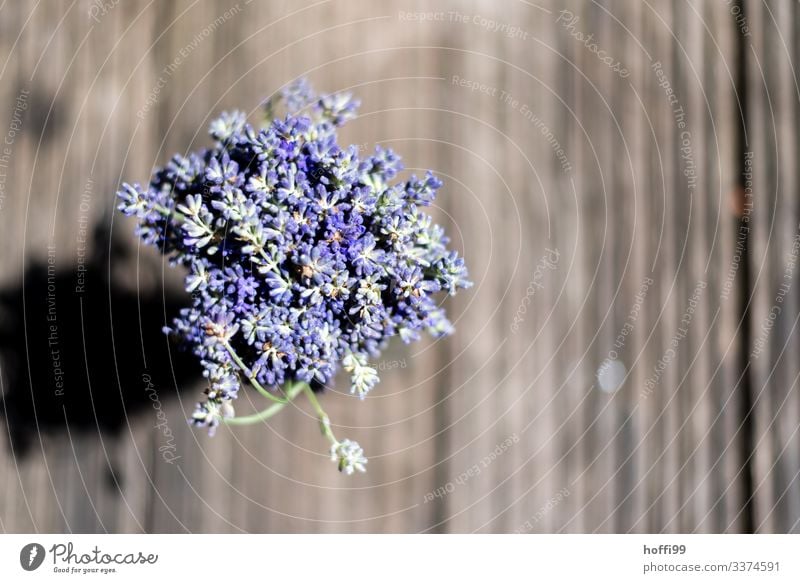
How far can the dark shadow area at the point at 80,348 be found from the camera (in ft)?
3.32

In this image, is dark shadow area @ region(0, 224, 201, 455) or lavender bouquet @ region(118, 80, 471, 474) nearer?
lavender bouquet @ region(118, 80, 471, 474)

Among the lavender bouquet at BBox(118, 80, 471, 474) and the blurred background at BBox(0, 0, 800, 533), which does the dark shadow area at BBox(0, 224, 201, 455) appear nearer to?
the blurred background at BBox(0, 0, 800, 533)

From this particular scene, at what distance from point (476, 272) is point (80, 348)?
0.68m

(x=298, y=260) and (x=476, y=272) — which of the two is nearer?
(x=298, y=260)

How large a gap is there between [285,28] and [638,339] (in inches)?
32.2

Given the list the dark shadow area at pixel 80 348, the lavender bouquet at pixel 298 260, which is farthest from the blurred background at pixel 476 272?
the lavender bouquet at pixel 298 260

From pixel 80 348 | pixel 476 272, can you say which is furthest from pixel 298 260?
pixel 80 348

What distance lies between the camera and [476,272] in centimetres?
104

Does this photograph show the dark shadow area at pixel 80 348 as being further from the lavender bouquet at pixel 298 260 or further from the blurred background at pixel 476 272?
the lavender bouquet at pixel 298 260

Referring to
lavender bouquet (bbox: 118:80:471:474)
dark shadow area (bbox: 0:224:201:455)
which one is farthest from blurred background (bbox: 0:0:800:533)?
lavender bouquet (bbox: 118:80:471:474)

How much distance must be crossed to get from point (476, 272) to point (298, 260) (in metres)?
0.50

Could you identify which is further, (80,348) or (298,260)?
(80,348)

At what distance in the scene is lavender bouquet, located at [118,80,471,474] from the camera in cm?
59

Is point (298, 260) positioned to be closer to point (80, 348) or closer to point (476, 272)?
point (476, 272)
